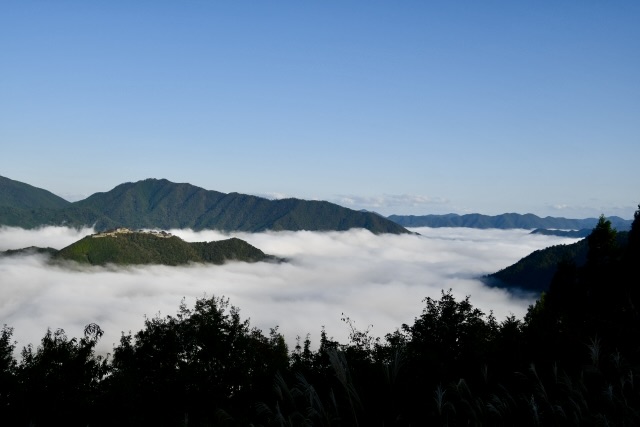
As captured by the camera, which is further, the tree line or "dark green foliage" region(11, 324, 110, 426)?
"dark green foliage" region(11, 324, 110, 426)

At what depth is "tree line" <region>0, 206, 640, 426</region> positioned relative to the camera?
13711mm

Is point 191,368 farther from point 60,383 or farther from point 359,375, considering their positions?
point 359,375

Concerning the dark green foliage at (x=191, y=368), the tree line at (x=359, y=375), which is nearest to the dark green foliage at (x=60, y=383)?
the tree line at (x=359, y=375)

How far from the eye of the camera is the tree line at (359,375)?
13711 mm

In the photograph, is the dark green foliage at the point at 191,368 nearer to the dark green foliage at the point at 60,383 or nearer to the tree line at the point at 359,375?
the tree line at the point at 359,375

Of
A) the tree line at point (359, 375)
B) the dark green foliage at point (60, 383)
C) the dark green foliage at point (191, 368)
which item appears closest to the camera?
the tree line at point (359, 375)

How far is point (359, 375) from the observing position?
63.4 ft

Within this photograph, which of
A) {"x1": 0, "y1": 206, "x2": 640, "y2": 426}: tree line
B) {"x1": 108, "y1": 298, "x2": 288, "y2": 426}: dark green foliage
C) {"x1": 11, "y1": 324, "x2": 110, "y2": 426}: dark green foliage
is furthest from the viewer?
{"x1": 108, "y1": 298, "x2": 288, "y2": 426}: dark green foliage

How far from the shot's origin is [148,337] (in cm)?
3641

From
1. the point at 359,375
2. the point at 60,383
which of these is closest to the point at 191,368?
the point at 60,383

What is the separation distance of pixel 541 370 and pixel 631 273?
2849 cm

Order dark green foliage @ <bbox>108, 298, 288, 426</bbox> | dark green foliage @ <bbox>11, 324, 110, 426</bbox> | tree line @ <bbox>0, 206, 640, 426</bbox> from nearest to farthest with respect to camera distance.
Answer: tree line @ <bbox>0, 206, 640, 426</bbox> < dark green foliage @ <bbox>11, 324, 110, 426</bbox> < dark green foliage @ <bbox>108, 298, 288, 426</bbox>

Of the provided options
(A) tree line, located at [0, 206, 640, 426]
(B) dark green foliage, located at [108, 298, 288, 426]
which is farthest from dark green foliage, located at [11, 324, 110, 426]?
(B) dark green foliage, located at [108, 298, 288, 426]

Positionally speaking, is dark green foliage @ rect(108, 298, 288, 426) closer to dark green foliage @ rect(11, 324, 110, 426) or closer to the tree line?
the tree line
